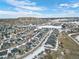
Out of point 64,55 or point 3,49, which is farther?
point 3,49

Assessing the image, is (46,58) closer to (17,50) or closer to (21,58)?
(21,58)

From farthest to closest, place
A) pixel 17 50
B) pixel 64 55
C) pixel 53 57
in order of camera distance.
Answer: pixel 17 50
pixel 64 55
pixel 53 57

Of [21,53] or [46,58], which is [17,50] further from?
[46,58]

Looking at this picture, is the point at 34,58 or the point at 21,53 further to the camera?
the point at 21,53

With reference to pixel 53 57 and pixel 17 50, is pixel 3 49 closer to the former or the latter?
pixel 17 50

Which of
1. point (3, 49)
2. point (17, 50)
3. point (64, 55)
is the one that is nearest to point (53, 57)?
point (64, 55)

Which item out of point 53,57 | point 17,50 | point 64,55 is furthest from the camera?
point 17,50

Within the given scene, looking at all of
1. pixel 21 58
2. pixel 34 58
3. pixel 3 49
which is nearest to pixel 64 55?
pixel 34 58
